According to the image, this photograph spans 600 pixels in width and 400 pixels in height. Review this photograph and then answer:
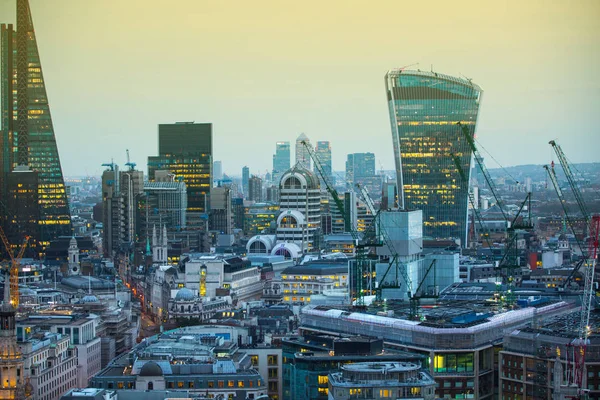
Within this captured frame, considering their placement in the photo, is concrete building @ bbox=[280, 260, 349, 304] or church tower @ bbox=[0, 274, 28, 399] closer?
church tower @ bbox=[0, 274, 28, 399]

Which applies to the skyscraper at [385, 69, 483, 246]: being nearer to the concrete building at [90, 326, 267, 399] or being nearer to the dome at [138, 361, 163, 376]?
the concrete building at [90, 326, 267, 399]

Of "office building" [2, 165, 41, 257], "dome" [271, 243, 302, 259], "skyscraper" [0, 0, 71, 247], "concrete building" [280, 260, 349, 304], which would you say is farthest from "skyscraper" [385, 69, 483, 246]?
"office building" [2, 165, 41, 257]

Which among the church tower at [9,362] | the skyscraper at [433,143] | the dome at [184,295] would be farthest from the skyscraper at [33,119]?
the church tower at [9,362]

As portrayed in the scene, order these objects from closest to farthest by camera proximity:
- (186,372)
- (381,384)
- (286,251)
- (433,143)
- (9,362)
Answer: (381,384) < (9,362) < (186,372) < (286,251) < (433,143)

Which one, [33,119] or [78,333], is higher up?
[33,119]

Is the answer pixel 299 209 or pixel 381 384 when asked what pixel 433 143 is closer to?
pixel 299 209

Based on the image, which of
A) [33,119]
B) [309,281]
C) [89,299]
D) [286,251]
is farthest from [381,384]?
[33,119]

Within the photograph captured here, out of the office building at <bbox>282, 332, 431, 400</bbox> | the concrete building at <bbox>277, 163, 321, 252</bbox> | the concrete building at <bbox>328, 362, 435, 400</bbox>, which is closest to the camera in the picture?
the concrete building at <bbox>328, 362, 435, 400</bbox>

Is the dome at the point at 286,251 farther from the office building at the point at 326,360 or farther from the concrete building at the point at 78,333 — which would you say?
the office building at the point at 326,360
